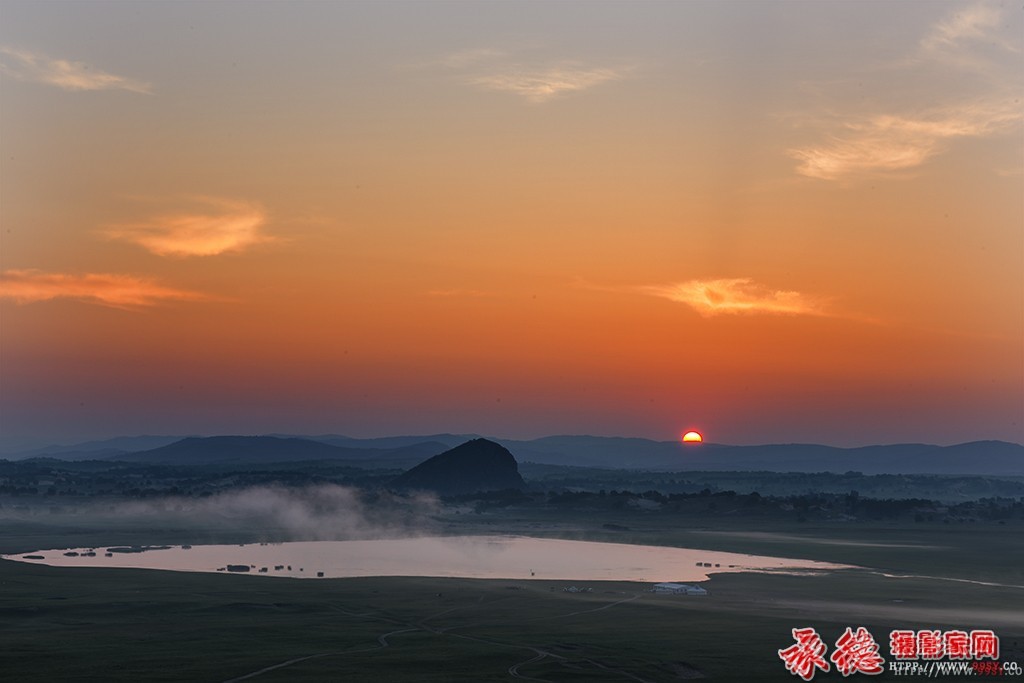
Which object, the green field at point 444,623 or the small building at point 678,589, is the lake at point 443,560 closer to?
the green field at point 444,623

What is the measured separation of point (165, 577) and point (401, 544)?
6211 cm

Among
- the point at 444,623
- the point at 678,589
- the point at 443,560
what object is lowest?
the point at 444,623

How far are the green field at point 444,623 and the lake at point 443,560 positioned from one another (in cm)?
893

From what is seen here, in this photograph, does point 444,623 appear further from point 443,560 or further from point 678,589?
point 443,560

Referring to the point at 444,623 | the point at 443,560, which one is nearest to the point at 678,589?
the point at 444,623

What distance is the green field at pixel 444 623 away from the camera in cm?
8338

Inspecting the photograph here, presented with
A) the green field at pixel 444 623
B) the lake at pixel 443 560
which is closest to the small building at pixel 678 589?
the green field at pixel 444 623

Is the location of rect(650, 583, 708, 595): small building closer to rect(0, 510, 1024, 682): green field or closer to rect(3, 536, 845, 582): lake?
rect(0, 510, 1024, 682): green field

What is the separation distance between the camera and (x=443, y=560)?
169 meters

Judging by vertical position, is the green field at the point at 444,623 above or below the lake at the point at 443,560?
below

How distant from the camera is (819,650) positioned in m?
87.6

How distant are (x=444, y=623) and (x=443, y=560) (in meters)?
63.9

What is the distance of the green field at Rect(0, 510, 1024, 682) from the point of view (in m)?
83.4

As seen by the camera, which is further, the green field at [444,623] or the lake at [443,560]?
the lake at [443,560]
